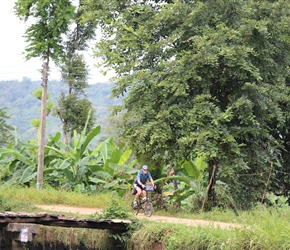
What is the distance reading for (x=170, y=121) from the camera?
1524cm

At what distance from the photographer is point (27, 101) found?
11156cm

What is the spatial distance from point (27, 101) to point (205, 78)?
9947 centimetres

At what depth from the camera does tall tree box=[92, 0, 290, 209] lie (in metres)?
14.9

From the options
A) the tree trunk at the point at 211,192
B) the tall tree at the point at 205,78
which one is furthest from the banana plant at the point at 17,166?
the tree trunk at the point at 211,192

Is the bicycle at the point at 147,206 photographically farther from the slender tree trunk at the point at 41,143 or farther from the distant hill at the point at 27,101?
the distant hill at the point at 27,101

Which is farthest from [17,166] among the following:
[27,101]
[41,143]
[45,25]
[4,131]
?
[27,101]

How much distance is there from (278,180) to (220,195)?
3.69m

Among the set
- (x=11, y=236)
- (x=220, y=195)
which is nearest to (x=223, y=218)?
(x=220, y=195)

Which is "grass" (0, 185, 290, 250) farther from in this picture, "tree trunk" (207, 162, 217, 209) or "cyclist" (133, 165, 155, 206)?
"cyclist" (133, 165, 155, 206)

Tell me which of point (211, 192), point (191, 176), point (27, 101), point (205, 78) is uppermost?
point (27, 101)

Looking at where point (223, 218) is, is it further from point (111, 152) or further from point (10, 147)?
point (10, 147)

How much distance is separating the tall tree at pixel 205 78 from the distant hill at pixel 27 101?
75270mm

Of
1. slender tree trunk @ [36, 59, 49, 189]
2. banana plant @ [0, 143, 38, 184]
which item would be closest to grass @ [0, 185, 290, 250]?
slender tree trunk @ [36, 59, 49, 189]

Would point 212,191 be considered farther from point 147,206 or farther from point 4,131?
point 4,131
